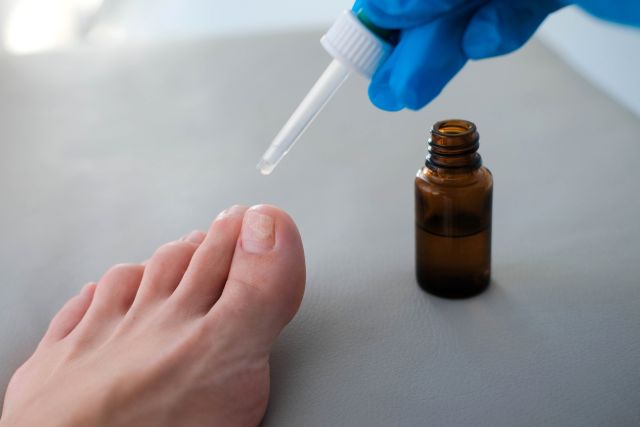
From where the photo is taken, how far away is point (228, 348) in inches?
30.5

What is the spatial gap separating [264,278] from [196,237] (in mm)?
157

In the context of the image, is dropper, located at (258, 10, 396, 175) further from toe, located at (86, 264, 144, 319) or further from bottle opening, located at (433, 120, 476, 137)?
toe, located at (86, 264, 144, 319)

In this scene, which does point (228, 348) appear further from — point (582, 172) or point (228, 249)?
point (582, 172)

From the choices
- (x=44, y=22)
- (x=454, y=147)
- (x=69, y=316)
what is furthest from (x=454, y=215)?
(x=44, y=22)

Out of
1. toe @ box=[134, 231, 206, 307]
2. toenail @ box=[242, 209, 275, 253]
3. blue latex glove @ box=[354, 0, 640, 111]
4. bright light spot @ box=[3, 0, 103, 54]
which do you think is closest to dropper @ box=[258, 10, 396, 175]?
blue latex glove @ box=[354, 0, 640, 111]

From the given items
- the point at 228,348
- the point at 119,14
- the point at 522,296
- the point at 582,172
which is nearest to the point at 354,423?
the point at 228,348

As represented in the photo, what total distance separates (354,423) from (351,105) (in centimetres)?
71

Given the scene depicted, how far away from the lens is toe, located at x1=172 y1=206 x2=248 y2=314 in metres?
0.84

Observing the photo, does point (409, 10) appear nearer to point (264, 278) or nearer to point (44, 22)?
point (264, 278)

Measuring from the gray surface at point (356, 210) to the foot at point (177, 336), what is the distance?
37 millimetres

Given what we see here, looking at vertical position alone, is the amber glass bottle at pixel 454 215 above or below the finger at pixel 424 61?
below

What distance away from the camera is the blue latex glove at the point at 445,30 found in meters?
0.67

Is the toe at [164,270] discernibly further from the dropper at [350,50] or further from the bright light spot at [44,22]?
the bright light spot at [44,22]

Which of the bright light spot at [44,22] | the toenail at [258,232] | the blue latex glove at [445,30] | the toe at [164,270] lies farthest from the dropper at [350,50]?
the bright light spot at [44,22]
